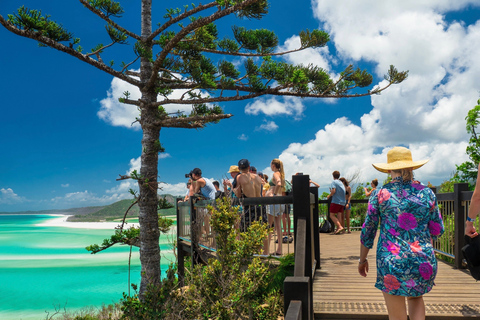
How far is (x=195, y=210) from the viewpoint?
9539mm

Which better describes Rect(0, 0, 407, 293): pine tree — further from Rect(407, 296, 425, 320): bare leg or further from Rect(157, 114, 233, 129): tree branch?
Rect(407, 296, 425, 320): bare leg

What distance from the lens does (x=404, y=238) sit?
2848 mm

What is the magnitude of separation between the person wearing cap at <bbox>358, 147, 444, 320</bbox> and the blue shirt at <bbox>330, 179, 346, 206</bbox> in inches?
328

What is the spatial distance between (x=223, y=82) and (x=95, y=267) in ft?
126

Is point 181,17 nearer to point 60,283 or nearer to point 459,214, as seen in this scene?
point 459,214

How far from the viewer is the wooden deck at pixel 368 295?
4652 mm

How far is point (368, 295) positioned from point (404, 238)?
2934 mm

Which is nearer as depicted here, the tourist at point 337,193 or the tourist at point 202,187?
the tourist at point 202,187

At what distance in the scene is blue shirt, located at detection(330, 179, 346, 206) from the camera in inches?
442

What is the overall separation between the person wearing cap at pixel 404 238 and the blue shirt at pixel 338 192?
27.4ft

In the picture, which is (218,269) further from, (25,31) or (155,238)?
(25,31)

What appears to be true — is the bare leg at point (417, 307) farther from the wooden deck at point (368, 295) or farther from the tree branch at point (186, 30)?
the tree branch at point (186, 30)

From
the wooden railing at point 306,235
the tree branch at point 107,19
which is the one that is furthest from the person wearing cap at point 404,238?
the tree branch at point 107,19

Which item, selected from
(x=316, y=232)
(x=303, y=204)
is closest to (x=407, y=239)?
(x=303, y=204)
